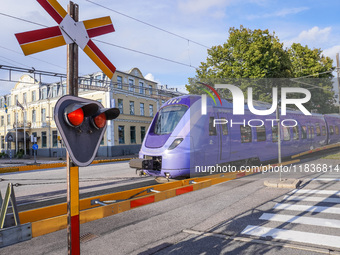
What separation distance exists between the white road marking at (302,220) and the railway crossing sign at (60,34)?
4.75 m

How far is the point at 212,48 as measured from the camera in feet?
91.5

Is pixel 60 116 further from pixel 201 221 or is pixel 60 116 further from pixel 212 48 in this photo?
pixel 212 48

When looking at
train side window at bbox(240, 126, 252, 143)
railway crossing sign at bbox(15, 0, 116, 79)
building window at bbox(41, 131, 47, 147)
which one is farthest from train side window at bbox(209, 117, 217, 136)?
building window at bbox(41, 131, 47, 147)

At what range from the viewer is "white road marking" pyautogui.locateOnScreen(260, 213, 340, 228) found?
201 inches

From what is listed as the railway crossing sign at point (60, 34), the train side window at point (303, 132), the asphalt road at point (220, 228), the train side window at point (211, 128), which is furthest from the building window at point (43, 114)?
the railway crossing sign at point (60, 34)

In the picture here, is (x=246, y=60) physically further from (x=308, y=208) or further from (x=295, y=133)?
(x=308, y=208)

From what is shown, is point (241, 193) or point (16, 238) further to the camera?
point (241, 193)

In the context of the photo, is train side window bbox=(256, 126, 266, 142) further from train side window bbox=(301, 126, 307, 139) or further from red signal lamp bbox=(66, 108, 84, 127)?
red signal lamp bbox=(66, 108, 84, 127)

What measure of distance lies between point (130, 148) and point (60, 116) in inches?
1329

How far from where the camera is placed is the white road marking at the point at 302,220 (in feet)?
16.8

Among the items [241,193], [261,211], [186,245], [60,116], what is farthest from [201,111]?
[60,116]

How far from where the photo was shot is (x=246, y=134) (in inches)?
436

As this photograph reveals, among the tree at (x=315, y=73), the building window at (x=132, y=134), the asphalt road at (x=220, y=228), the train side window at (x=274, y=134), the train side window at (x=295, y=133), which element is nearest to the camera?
the asphalt road at (x=220, y=228)

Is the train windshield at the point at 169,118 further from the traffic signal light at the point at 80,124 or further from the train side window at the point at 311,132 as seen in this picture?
the train side window at the point at 311,132
